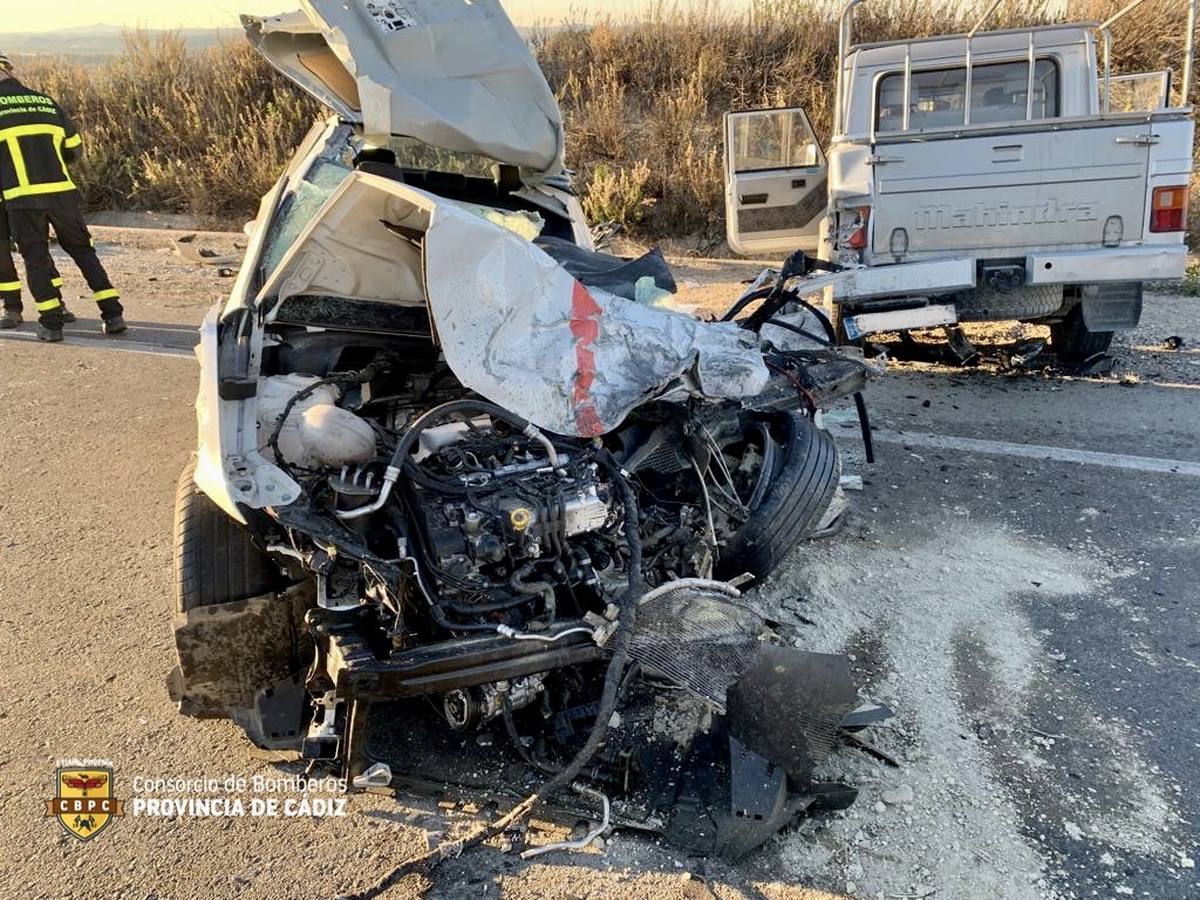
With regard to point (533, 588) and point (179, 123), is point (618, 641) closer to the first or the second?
point (533, 588)

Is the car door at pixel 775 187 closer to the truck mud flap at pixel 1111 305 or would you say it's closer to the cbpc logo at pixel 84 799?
the truck mud flap at pixel 1111 305

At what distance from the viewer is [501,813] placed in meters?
2.44

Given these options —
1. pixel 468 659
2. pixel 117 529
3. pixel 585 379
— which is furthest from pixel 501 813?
pixel 117 529

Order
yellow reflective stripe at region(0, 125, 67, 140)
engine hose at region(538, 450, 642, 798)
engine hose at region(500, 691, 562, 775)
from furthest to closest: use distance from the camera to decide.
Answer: yellow reflective stripe at region(0, 125, 67, 140)
engine hose at region(500, 691, 562, 775)
engine hose at region(538, 450, 642, 798)

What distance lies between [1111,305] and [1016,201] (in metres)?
1.00

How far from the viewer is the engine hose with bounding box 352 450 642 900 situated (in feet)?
7.32

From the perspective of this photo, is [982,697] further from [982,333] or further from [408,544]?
[982,333]

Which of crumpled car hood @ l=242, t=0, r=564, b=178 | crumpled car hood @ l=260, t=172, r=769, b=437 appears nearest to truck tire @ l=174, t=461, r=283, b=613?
crumpled car hood @ l=260, t=172, r=769, b=437

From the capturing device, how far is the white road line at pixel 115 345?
662 cm

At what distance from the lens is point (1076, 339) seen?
618 centimetres

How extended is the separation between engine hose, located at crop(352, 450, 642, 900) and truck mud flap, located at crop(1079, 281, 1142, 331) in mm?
4567

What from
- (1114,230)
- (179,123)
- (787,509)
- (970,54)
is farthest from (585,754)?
(179,123)

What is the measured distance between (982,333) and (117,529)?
21.8 ft

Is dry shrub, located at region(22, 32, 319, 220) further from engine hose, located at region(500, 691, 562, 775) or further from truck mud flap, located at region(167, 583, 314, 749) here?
engine hose, located at region(500, 691, 562, 775)
